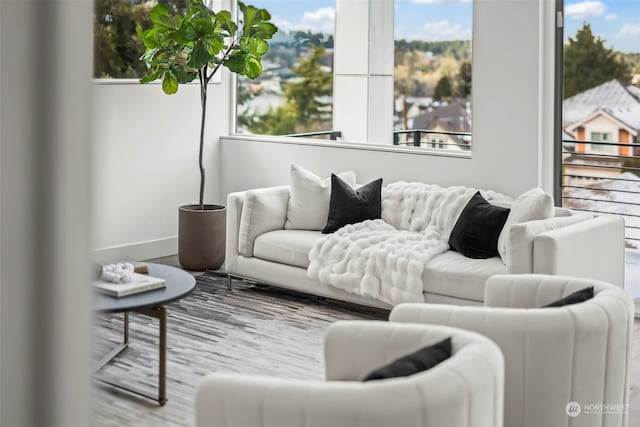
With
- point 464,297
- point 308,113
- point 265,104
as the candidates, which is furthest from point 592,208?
point 265,104

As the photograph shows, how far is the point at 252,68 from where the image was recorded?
563cm

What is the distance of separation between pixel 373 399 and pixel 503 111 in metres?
3.58

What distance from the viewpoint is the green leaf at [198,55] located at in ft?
17.5

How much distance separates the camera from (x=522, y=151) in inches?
189

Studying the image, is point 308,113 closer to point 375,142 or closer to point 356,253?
point 375,142

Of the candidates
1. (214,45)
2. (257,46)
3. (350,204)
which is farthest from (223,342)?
(257,46)

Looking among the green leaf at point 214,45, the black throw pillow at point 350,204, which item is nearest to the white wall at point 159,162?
the green leaf at point 214,45

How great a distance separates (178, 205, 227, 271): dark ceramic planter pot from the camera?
5.56 meters

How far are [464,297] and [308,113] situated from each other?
2.44m

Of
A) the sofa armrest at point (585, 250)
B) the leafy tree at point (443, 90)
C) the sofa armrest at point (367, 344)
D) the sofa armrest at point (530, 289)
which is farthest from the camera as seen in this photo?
the leafy tree at point (443, 90)

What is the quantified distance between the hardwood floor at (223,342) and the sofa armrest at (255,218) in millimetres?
323

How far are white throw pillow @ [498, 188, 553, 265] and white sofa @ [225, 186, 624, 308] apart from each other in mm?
Result: 62

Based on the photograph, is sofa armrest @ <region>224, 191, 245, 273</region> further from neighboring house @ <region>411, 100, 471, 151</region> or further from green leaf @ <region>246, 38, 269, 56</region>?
neighboring house @ <region>411, 100, 471, 151</region>

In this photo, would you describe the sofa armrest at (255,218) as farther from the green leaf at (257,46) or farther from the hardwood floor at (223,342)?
the green leaf at (257,46)
